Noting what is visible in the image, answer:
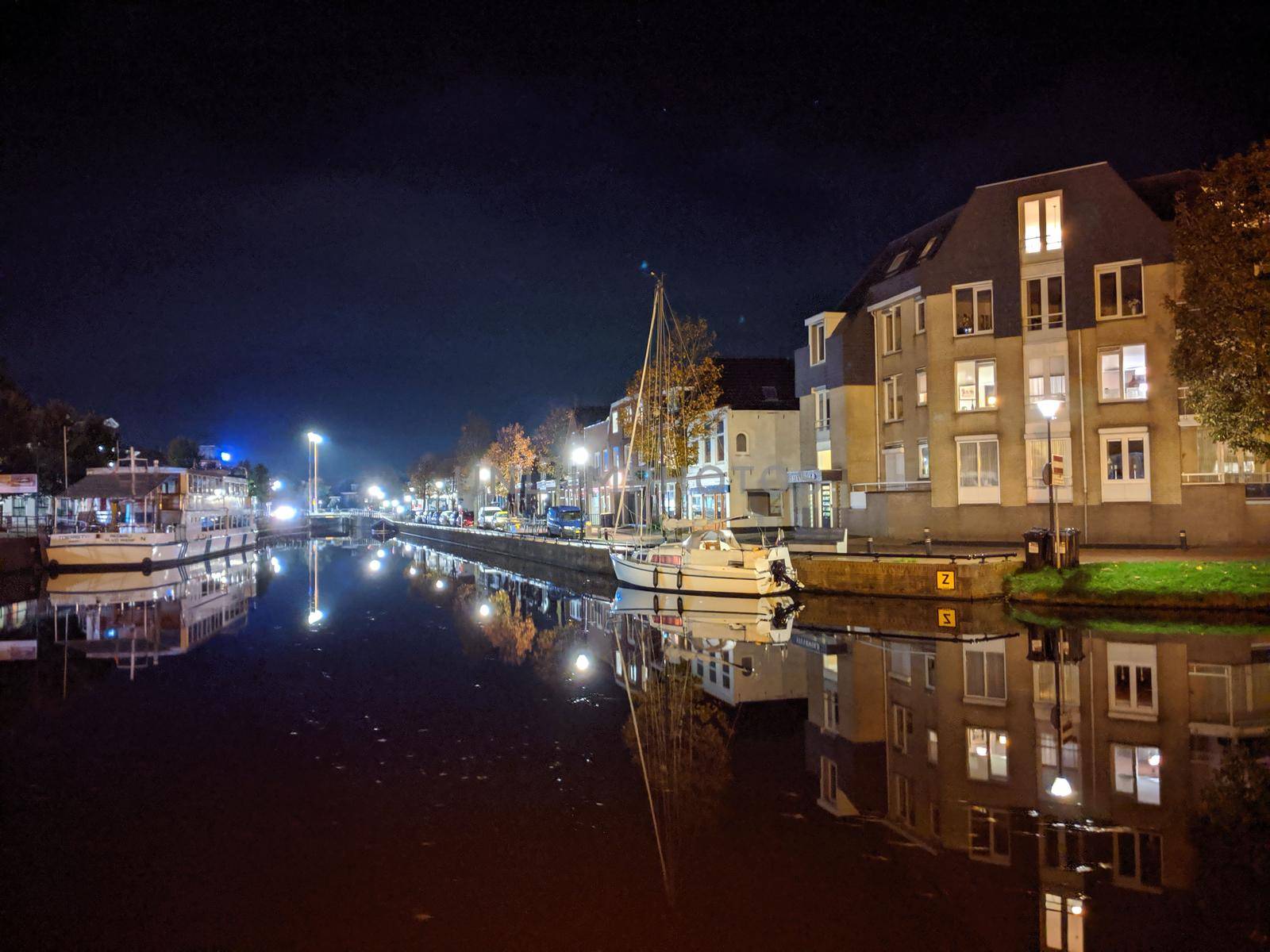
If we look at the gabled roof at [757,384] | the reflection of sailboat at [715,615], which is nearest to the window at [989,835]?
the reflection of sailboat at [715,615]

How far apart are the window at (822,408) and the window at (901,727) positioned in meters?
34.2

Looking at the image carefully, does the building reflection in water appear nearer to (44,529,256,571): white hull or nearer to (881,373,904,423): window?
(881,373,904,423): window

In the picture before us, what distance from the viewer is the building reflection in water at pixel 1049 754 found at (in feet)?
24.8

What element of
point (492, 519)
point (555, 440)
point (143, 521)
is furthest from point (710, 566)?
point (555, 440)

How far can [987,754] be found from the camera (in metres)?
11.7

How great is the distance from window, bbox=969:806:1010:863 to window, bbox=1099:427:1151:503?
29.9m

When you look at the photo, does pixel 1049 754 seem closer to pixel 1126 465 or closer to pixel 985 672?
pixel 985 672

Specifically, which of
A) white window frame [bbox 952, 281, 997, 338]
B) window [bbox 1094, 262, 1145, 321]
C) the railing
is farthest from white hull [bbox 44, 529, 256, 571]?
window [bbox 1094, 262, 1145, 321]

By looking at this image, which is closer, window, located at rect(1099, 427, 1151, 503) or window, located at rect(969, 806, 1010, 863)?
window, located at rect(969, 806, 1010, 863)

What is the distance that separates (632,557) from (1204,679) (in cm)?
2276

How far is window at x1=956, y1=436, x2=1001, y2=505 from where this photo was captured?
122ft

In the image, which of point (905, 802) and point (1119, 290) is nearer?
point (905, 802)

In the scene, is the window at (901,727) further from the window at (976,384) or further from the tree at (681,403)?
the tree at (681,403)

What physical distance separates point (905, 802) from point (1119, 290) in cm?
3211
